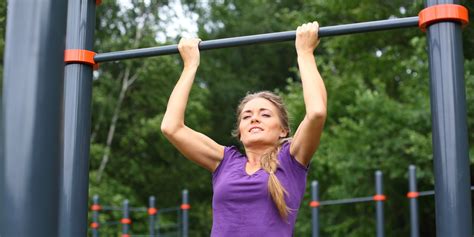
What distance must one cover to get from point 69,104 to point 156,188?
38.4 ft

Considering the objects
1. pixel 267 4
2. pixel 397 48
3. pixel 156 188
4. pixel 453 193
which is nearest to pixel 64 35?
pixel 453 193

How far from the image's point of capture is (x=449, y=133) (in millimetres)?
1797

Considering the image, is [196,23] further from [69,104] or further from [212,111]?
[69,104]

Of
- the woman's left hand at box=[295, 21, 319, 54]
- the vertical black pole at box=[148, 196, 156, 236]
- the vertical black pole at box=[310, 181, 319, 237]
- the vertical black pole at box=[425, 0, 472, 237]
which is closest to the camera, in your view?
the vertical black pole at box=[425, 0, 472, 237]

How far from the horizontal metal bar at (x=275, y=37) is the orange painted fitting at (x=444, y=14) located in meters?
0.05

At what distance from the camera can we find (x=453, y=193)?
176 cm

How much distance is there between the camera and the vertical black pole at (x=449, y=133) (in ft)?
5.79

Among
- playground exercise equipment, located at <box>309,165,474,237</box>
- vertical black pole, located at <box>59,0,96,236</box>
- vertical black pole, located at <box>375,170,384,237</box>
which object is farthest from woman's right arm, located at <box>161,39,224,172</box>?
vertical black pole, located at <box>375,170,384,237</box>

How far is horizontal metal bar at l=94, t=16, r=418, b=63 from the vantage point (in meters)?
1.96

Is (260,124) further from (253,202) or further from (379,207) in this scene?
(379,207)

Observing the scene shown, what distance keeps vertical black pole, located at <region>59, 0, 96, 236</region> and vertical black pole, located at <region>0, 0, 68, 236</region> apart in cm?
21

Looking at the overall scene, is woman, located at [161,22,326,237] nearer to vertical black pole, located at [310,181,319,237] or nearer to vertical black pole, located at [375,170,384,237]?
vertical black pole, located at [375,170,384,237]

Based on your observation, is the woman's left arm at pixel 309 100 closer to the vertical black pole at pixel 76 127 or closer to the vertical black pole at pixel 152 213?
the vertical black pole at pixel 76 127

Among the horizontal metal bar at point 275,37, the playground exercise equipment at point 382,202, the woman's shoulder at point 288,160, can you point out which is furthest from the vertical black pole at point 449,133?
the playground exercise equipment at point 382,202
